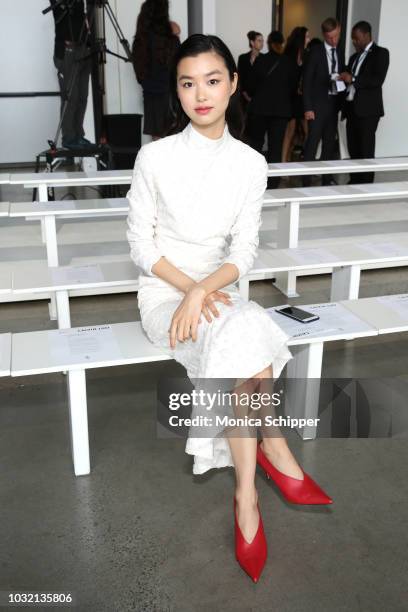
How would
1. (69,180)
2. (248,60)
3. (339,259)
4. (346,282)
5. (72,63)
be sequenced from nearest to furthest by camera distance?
(339,259) < (346,282) < (69,180) < (72,63) < (248,60)

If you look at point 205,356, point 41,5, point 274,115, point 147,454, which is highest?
point 41,5

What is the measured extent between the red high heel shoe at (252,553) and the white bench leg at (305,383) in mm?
614

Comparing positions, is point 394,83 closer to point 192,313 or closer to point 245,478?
point 192,313

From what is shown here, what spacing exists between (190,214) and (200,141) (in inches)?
8.4

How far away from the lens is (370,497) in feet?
6.18

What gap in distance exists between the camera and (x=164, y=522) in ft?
5.83

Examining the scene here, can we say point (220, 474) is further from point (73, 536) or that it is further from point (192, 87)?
point (192, 87)

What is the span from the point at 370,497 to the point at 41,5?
5922 mm

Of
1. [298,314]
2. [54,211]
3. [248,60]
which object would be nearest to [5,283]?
[54,211]

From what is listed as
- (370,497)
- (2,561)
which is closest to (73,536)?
(2,561)

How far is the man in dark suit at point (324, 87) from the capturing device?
15.8 feet

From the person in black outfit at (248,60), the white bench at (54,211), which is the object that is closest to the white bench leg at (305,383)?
the white bench at (54,211)

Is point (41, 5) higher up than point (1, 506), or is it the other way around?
Result: point (41, 5)

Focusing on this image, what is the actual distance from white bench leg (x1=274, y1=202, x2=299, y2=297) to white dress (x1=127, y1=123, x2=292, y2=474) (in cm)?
140
